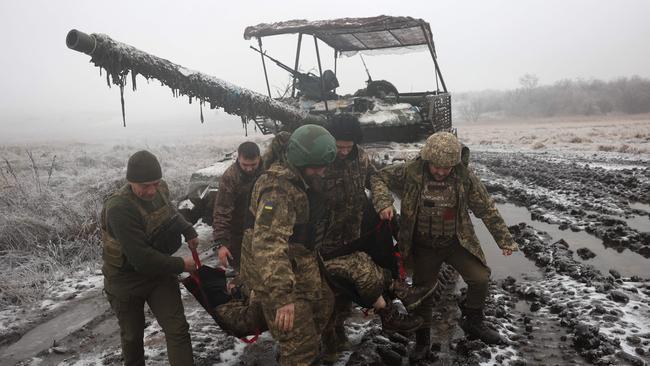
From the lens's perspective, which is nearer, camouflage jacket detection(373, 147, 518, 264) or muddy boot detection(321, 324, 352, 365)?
muddy boot detection(321, 324, 352, 365)

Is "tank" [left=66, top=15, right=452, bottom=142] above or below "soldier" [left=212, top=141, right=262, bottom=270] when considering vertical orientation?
above

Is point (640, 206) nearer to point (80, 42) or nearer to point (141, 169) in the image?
point (141, 169)

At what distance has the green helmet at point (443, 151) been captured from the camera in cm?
327

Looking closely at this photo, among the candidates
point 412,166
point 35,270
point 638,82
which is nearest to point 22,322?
point 35,270

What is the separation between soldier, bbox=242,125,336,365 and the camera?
245cm

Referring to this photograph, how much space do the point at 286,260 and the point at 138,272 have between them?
109 cm

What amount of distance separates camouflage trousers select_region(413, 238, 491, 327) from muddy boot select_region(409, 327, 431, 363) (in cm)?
7

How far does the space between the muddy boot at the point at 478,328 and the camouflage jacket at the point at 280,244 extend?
1.40 metres

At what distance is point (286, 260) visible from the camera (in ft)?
8.18

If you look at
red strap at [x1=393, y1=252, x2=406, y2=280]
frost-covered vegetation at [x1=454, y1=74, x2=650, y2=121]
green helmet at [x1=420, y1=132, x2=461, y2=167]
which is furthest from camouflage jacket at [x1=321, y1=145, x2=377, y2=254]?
frost-covered vegetation at [x1=454, y1=74, x2=650, y2=121]

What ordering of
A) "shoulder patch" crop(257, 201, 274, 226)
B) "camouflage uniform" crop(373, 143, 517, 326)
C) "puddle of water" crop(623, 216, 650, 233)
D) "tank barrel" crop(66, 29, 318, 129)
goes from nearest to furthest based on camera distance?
"shoulder patch" crop(257, 201, 274, 226) < "camouflage uniform" crop(373, 143, 517, 326) < "tank barrel" crop(66, 29, 318, 129) < "puddle of water" crop(623, 216, 650, 233)

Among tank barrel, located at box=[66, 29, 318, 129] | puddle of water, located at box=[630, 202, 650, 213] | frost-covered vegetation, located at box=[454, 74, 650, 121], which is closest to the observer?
tank barrel, located at box=[66, 29, 318, 129]

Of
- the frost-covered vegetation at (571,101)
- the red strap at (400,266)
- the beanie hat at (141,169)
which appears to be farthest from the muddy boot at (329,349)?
the frost-covered vegetation at (571,101)

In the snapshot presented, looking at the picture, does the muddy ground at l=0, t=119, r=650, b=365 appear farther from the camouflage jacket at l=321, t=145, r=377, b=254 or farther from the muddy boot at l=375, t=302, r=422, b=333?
the camouflage jacket at l=321, t=145, r=377, b=254
